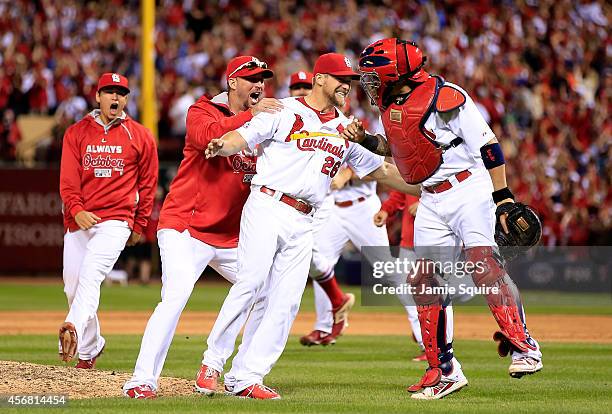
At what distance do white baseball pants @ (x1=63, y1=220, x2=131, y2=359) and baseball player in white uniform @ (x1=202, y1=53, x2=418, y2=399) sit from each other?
2.04 meters

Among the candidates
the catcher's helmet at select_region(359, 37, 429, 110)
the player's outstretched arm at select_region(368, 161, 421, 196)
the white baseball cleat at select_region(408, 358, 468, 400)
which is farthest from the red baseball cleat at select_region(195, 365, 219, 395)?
the catcher's helmet at select_region(359, 37, 429, 110)

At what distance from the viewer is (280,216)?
812 centimetres

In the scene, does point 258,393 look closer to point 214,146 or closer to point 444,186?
point 214,146

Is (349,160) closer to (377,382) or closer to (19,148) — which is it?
(377,382)

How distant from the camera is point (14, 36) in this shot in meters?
25.2

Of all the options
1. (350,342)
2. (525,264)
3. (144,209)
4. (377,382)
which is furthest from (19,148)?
(377,382)

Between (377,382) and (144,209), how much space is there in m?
2.69

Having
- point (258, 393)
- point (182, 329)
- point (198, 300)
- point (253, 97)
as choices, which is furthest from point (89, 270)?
point (198, 300)

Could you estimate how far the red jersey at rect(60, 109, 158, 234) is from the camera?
33.7 feet

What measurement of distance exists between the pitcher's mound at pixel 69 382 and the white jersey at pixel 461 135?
246 centimetres

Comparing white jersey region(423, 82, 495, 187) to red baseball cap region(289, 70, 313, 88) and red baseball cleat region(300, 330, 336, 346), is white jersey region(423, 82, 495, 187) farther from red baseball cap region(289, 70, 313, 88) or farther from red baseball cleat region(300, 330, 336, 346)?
red baseball cleat region(300, 330, 336, 346)

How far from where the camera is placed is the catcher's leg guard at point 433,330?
834 cm

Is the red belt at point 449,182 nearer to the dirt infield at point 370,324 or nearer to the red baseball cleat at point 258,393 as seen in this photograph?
the red baseball cleat at point 258,393

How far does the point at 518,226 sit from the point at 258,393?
7.01ft
